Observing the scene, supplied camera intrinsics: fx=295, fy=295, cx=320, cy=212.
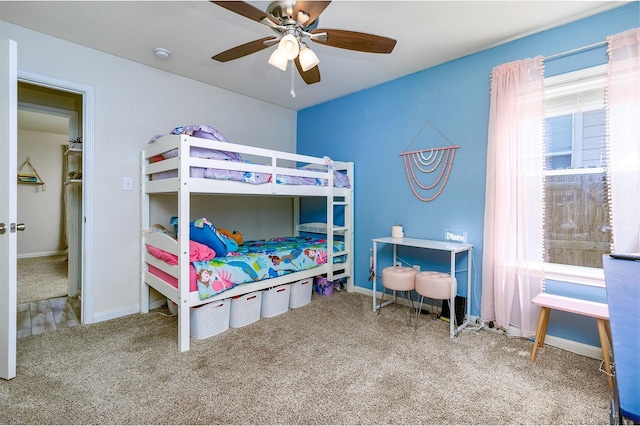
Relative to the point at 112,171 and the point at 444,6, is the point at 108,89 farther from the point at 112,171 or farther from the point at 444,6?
the point at 444,6

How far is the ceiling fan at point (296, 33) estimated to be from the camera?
1483 mm

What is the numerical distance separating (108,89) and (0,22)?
0.72 m

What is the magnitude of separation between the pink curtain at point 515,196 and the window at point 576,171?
0.13m

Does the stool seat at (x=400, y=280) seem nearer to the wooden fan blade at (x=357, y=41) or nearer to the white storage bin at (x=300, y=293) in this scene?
the white storage bin at (x=300, y=293)

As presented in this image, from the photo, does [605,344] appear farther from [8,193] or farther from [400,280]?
[8,193]

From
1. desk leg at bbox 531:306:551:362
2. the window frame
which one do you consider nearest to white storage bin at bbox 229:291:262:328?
desk leg at bbox 531:306:551:362

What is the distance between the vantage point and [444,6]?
1.97 m

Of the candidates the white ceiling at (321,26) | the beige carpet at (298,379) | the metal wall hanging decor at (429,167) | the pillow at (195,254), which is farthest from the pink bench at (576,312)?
the pillow at (195,254)

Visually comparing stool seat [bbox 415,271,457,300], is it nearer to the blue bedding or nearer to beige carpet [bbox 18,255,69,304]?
the blue bedding

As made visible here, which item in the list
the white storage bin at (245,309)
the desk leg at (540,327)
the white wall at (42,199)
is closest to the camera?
the desk leg at (540,327)

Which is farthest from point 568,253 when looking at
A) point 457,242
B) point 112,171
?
point 112,171

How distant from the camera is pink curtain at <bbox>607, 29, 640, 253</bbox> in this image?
1848mm

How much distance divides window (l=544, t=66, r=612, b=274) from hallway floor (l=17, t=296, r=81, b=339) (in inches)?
158

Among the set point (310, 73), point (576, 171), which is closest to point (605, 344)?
point (576, 171)
